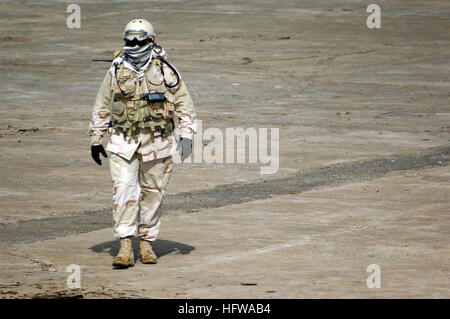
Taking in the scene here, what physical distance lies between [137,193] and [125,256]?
0.56 meters

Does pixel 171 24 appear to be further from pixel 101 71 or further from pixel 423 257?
pixel 423 257

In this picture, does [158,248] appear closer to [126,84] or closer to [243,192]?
[126,84]

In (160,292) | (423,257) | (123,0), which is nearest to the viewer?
(160,292)

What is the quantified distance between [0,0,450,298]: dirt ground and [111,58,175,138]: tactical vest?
111cm

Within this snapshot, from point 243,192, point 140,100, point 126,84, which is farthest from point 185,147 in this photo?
point 243,192

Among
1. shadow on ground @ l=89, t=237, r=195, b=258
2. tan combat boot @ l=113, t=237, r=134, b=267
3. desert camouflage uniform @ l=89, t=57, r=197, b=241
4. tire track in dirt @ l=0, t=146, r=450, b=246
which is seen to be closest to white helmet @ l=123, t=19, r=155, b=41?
desert camouflage uniform @ l=89, t=57, r=197, b=241

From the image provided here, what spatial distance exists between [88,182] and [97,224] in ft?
6.61

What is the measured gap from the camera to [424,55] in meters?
24.1

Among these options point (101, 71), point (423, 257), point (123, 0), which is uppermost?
point (123, 0)

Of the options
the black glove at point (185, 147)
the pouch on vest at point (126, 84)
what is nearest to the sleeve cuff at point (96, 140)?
the pouch on vest at point (126, 84)

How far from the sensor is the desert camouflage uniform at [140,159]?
834 cm

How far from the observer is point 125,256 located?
8117 mm

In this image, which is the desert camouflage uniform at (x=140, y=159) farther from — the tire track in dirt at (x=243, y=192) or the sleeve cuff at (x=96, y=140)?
the tire track in dirt at (x=243, y=192)

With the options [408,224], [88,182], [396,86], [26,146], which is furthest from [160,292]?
[396,86]
